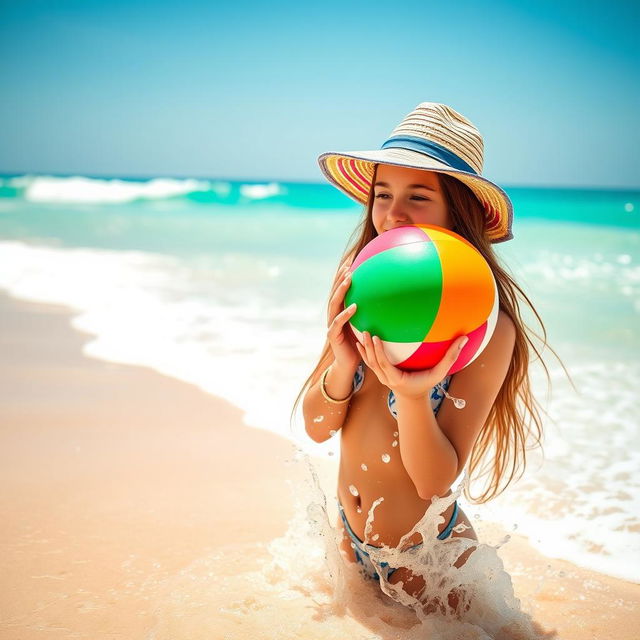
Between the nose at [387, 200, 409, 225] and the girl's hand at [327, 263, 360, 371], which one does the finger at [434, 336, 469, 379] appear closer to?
the girl's hand at [327, 263, 360, 371]

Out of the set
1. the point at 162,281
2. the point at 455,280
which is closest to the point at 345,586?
the point at 455,280

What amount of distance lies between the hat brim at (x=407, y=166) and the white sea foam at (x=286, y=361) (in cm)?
168

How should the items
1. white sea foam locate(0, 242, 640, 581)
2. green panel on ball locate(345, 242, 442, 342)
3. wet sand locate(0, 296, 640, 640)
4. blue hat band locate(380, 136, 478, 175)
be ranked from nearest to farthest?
green panel on ball locate(345, 242, 442, 342)
blue hat band locate(380, 136, 478, 175)
wet sand locate(0, 296, 640, 640)
white sea foam locate(0, 242, 640, 581)

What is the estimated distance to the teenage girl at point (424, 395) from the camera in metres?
2.21

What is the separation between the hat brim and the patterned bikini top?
651mm

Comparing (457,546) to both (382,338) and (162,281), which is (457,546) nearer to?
(382,338)

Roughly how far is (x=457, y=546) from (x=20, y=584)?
1647 millimetres

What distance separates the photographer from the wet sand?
2.56 metres

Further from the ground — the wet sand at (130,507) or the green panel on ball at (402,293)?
the green panel on ball at (402,293)

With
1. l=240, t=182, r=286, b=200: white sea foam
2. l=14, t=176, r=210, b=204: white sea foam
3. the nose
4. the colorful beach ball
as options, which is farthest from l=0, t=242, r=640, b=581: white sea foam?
l=240, t=182, r=286, b=200: white sea foam

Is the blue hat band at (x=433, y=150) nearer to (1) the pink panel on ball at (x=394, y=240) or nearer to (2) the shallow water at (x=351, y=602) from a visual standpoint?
(1) the pink panel on ball at (x=394, y=240)

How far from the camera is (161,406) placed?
179 inches

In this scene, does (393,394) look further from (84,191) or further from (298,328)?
(84,191)

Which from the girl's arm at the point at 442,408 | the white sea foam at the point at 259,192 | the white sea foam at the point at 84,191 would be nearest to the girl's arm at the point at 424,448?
the girl's arm at the point at 442,408
